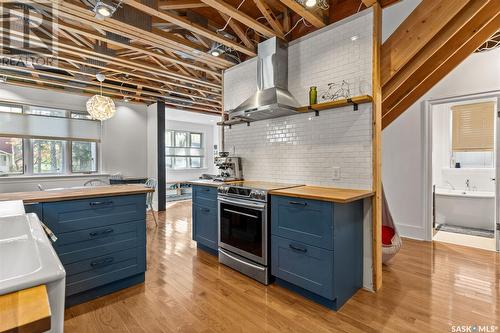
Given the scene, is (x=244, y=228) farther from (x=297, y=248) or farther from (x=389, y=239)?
(x=389, y=239)

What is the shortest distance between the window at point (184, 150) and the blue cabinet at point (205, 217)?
6.15 meters

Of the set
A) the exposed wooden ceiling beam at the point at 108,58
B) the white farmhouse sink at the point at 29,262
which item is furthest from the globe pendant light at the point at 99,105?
the white farmhouse sink at the point at 29,262

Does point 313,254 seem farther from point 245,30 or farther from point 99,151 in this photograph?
point 99,151

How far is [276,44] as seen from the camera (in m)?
3.08

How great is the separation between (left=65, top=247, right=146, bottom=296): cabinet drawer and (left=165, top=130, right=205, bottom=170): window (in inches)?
279

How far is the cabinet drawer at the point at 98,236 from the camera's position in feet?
7.01

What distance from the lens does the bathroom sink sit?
0.65 meters

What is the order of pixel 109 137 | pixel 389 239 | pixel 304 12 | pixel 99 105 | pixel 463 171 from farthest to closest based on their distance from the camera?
1. pixel 109 137
2. pixel 463 171
3. pixel 99 105
4. pixel 389 239
5. pixel 304 12

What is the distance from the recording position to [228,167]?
3676mm

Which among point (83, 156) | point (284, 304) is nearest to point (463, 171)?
point (284, 304)

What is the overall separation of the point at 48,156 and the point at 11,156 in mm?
566

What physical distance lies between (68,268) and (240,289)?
154 centimetres

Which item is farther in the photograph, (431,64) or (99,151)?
(99,151)

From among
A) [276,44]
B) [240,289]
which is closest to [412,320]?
[240,289]
